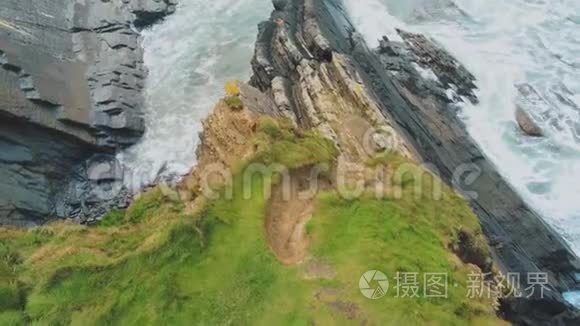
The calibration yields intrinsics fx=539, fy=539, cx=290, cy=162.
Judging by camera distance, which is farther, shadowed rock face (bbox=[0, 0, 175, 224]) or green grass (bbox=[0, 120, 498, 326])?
shadowed rock face (bbox=[0, 0, 175, 224])

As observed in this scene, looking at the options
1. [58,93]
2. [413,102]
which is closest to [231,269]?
[413,102]

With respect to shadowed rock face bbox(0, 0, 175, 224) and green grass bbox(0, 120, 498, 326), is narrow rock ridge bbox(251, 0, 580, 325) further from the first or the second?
shadowed rock face bbox(0, 0, 175, 224)

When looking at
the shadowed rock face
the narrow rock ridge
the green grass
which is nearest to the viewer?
the green grass

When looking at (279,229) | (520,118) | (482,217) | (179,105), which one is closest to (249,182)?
(279,229)

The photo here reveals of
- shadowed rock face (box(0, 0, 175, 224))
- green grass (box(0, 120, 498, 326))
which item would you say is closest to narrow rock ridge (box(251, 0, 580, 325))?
green grass (box(0, 120, 498, 326))

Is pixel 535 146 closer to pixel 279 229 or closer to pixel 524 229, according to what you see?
pixel 524 229

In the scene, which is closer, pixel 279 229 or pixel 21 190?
pixel 279 229

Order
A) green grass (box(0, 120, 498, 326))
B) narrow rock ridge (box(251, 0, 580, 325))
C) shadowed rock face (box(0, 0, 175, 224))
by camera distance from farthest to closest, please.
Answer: shadowed rock face (box(0, 0, 175, 224)) → narrow rock ridge (box(251, 0, 580, 325)) → green grass (box(0, 120, 498, 326))

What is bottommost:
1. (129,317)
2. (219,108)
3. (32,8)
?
(129,317)
